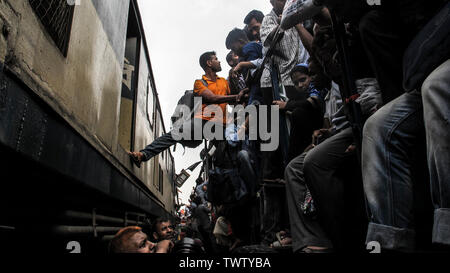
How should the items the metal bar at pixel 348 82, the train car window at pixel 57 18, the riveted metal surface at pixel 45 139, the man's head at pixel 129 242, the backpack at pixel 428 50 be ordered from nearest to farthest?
the backpack at pixel 428 50
the riveted metal surface at pixel 45 139
the metal bar at pixel 348 82
the train car window at pixel 57 18
the man's head at pixel 129 242

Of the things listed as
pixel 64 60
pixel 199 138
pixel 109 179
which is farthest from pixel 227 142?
pixel 64 60

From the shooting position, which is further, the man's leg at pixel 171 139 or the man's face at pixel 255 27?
the man's face at pixel 255 27

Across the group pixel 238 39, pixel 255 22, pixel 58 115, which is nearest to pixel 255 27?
pixel 255 22

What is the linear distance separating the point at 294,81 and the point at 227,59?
239 cm

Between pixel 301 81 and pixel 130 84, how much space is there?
3.31 m

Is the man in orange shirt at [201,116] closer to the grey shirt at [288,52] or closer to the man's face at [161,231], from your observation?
the grey shirt at [288,52]

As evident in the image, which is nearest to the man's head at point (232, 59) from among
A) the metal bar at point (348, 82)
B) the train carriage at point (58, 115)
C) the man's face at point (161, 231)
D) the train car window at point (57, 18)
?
the train carriage at point (58, 115)

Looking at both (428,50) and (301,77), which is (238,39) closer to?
(301,77)

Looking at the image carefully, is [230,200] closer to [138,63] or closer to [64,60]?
[64,60]

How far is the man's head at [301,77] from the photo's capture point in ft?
8.77

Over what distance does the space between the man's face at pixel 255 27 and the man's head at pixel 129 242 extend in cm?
→ 315

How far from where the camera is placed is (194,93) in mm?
4293

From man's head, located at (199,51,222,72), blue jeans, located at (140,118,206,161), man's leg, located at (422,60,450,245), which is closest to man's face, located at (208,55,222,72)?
man's head, located at (199,51,222,72)
